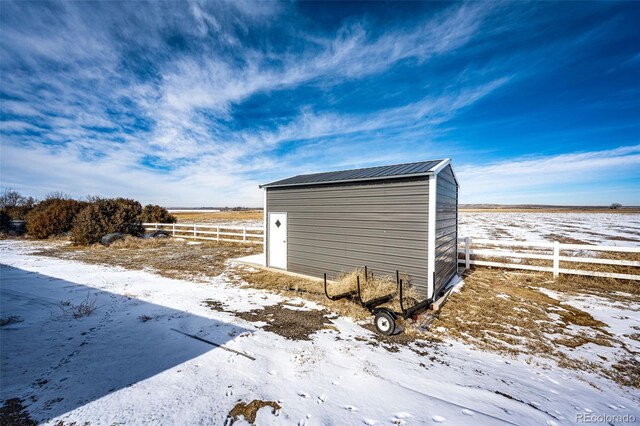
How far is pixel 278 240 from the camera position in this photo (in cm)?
985

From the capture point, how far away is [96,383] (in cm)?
340

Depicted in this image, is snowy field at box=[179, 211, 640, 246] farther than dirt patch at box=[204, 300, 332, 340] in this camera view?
Yes

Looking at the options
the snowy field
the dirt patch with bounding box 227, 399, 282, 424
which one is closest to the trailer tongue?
the dirt patch with bounding box 227, 399, 282, 424

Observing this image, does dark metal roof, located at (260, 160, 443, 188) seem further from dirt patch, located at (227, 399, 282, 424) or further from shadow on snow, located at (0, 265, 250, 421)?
dirt patch, located at (227, 399, 282, 424)

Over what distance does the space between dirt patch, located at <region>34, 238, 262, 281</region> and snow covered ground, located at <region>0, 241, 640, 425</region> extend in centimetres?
423

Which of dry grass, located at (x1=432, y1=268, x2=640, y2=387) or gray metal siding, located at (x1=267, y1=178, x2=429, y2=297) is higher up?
gray metal siding, located at (x1=267, y1=178, x2=429, y2=297)

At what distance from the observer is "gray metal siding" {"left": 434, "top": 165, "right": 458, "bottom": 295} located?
6.84m

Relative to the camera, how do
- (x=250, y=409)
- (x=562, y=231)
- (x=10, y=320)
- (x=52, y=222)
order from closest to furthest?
(x=250, y=409) → (x=10, y=320) → (x=52, y=222) → (x=562, y=231)

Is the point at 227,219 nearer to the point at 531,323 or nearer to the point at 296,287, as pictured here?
the point at 296,287

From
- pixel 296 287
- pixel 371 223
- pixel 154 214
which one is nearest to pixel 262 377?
pixel 296 287

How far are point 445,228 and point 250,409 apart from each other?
22.3 ft

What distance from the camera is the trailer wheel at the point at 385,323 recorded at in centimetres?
484

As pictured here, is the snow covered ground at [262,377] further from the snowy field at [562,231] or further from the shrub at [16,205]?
the shrub at [16,205]

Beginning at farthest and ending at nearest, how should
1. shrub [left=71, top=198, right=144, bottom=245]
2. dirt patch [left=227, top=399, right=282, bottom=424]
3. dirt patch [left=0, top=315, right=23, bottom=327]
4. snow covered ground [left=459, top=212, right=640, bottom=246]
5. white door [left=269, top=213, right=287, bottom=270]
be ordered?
1. snow covered ground [left=459, top=212, right=640, bottom=246]
2. shrub [left=71, top=198, right=144, bottom=245]
3. white door [left=269, top=213, right=287, bottom=270]
4. dirt patch [left=0, top=315, right=23, bottom=327]
5. dirt patch [left=227, top=399, right=282, bottom=424]
